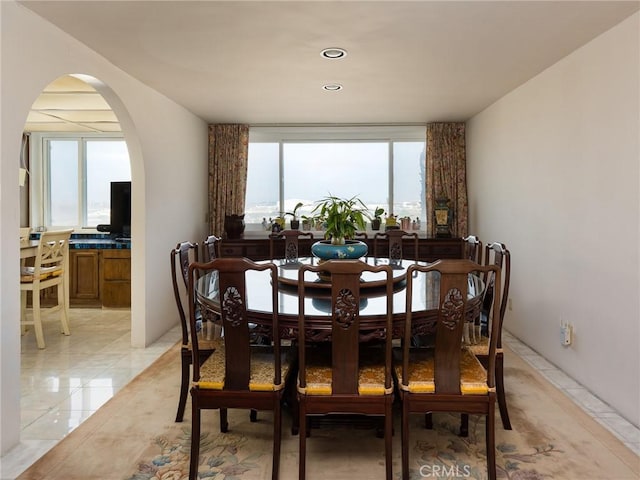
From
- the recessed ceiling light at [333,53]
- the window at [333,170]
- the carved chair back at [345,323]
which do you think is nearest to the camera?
the carved chair back at [345,323]

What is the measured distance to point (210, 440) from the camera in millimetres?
2330

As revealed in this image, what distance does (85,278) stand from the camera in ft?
17.7

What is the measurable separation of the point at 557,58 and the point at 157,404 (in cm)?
366

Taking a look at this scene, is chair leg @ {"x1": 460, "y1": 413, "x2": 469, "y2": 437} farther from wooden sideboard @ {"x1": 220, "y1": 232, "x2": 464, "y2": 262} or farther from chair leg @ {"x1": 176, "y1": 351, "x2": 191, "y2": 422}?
wooden sideboard @ {"x1": 220, "y1": 232, "x2": 464, "y2": 262}

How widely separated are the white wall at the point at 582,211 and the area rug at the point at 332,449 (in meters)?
0.50

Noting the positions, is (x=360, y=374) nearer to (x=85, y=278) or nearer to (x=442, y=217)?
(x=442, y=217)

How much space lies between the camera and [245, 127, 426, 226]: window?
5.97 m

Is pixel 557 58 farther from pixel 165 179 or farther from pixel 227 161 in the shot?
pixel 227 161

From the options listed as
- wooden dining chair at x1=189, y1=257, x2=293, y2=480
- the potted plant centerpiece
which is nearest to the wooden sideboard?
the potted plant centerpiece

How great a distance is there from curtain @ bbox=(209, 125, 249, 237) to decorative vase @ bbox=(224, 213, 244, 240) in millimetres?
253

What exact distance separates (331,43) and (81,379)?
2927 millimetres

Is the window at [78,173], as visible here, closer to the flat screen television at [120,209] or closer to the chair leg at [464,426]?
the flat screen television at [120,209]

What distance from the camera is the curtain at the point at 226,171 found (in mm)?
5738

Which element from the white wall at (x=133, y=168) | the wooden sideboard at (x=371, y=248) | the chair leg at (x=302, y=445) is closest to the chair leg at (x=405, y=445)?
the chair leg at (x=302, y=445)
